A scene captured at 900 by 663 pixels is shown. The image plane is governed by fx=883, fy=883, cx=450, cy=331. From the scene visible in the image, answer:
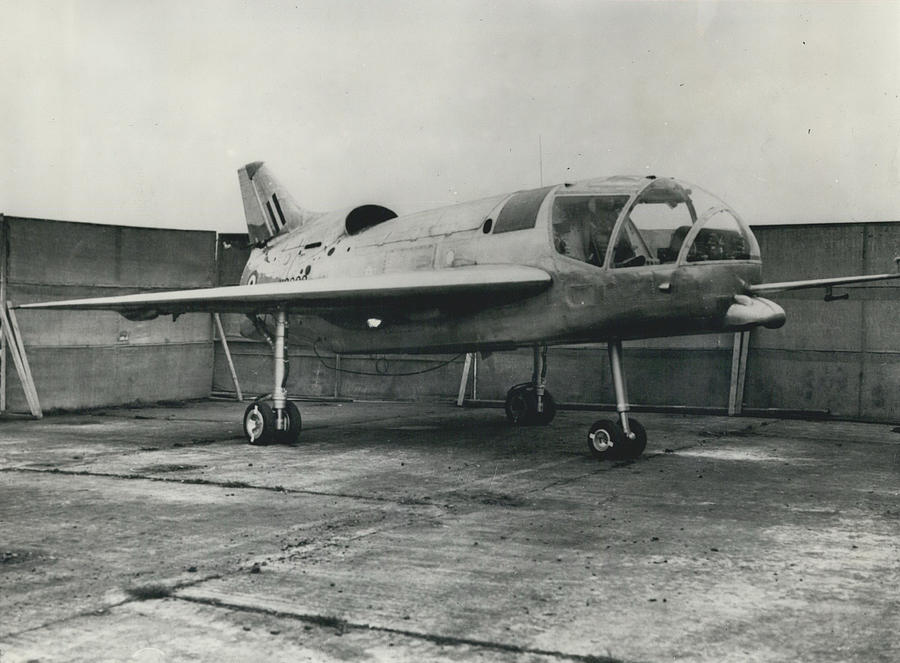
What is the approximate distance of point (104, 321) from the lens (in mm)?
16172

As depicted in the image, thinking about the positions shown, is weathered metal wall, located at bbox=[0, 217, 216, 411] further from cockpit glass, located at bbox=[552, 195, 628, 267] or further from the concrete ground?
cockpit glass, located at bbox=[552, 195, 628, 267]

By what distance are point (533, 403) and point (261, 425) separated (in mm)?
4380

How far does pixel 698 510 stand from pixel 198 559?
379 cm

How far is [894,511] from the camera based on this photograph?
22.5 feet

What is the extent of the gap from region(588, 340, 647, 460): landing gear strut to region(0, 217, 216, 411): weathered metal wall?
393 inches

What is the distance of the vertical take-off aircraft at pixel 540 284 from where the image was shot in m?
8.77

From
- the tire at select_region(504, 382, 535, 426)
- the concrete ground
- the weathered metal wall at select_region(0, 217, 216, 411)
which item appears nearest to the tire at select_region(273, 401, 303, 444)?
the concrete ground

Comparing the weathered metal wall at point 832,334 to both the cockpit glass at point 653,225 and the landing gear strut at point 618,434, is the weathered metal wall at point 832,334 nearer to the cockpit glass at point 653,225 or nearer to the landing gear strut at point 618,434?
the landing gear strut at point 618,434

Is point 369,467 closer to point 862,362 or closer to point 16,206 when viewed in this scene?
point 862,362

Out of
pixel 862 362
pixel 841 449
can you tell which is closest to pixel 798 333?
pixel 862 362

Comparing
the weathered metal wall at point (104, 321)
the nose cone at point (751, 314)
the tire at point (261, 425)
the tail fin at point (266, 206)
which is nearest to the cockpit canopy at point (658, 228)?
the nose cone at point (751, 314)

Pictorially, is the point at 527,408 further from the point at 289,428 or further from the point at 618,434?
the point at 289,428

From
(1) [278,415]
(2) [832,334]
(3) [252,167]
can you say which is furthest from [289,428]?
(2) [832,334]

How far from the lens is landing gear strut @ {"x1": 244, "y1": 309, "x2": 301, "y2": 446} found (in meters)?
10.7
